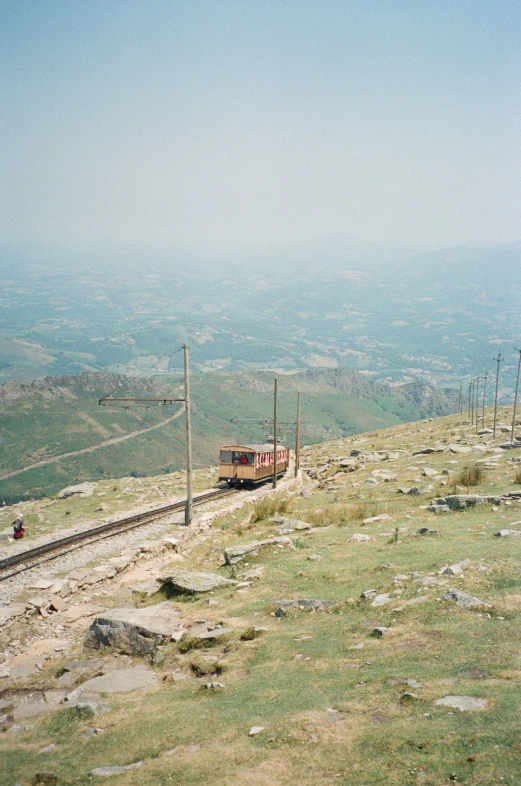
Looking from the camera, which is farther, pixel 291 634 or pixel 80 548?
pixel 80 548

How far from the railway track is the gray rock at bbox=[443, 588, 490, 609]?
16224mm

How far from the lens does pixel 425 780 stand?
21.9 ft

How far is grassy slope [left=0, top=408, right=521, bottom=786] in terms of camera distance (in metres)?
7.35

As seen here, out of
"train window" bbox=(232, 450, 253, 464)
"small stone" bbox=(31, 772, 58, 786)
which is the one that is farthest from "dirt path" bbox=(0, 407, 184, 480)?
"small stone" bbox=(31, 772, 58, 786)

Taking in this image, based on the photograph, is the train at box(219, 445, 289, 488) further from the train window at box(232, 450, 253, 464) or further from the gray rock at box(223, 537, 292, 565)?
the gray rock at box(223, 537, 292, 565)

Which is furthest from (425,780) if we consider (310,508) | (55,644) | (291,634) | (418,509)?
(310,508)

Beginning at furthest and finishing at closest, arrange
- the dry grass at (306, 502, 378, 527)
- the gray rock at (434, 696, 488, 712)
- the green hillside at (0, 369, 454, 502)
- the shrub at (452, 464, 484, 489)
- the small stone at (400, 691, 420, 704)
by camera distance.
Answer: the green hillside at (0, 369, 454, 502), the shrub at (452, 464, 484, 489), the dry grass at (306, 502, 378, 527), the small stone at (400, 691, 420, 704), the gray rock at (434, 696, 488, 712)

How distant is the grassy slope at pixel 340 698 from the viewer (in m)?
7.35

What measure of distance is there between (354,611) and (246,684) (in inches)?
149

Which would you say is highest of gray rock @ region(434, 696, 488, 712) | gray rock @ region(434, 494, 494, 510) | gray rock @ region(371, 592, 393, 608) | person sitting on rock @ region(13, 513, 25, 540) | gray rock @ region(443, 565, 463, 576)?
gray rock @ region(434, 696, 488, 712)

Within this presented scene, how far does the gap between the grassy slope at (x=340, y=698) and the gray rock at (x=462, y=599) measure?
25 centimetres

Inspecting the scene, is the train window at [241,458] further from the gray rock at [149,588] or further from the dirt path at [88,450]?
the dirt path at [88,450]

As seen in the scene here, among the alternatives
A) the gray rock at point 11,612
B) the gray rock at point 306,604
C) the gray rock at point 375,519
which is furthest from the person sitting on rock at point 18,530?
the gray rock at point 306,604

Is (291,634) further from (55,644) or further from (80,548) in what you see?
(80,548)
